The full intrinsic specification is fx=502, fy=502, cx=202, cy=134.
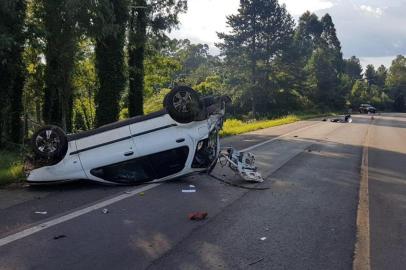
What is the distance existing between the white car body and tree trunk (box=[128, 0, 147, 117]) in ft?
62.9

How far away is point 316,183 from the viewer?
994 centimetres

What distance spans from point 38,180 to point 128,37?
2076 centimetres

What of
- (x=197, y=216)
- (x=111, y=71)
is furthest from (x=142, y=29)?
(x=197, y=216)

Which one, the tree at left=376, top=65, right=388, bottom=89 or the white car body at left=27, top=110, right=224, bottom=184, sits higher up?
the tree at left=376, top=65, right=388, bottom=89

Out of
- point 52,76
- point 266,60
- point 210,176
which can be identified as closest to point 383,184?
point 210,176

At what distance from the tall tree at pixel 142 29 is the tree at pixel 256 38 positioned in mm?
39485

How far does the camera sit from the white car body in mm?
8695

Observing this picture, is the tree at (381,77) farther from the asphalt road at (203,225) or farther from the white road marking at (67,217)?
the white road marking at (67,217)

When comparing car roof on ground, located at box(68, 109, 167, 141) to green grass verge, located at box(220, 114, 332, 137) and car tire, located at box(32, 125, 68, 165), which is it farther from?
green grass verge, located at box(220, 114, 332, 137)

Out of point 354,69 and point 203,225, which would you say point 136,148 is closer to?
point 203,225

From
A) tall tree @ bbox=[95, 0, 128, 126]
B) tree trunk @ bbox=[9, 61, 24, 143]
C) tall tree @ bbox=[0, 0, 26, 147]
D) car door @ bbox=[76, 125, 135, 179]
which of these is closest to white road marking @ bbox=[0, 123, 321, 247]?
car door @ bbox=[76, 125, 135, 179]

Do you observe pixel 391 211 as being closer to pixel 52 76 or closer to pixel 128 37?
pixel 52 76

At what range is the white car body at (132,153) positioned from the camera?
8695 millimetres

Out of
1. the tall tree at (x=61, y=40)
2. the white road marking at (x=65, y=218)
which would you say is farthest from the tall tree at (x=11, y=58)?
the white road marking at (x=65, y=218)
